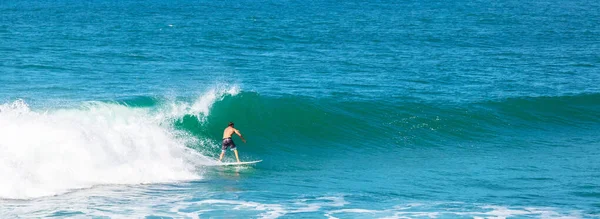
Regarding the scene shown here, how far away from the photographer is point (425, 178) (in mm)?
18375

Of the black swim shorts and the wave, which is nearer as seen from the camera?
the wave

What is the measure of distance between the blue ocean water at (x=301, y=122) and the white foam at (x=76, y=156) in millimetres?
47

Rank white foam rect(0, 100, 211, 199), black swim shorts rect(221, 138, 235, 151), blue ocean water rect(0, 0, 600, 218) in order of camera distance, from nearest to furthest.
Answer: blue ocean water rect(0, 0, 600, 218), white foam rect(0, 100, 211, 199), black swim shorts rect(221, 138, 235, 151)

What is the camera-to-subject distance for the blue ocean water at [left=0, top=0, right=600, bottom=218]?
→ 15.5m

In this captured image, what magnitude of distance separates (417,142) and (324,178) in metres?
5.74

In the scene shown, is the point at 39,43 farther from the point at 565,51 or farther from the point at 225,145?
the point at 565,51

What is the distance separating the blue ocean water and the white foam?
0.15ft

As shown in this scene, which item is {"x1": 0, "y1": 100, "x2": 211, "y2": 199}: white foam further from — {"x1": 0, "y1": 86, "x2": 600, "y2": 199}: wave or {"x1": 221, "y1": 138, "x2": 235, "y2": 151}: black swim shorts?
{"x1": 221, "y1": 138, "x2": 235, "y2": 151}: black swim shorts

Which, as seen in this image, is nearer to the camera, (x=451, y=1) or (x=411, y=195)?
(x=411, y=195)

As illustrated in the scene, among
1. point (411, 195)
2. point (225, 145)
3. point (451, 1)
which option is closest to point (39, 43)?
point (225, 145)

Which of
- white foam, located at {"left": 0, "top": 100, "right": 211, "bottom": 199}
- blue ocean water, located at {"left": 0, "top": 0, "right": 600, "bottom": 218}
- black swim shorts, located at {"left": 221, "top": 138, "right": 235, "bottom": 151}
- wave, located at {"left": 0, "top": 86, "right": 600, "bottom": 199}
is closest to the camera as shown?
blue ocean water, located at {"left": 0, "top": 0, "right": 600, "bottom": 218}

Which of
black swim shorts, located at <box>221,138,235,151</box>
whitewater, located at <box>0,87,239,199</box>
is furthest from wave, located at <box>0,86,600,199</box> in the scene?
black swim shorts, located at <box>221,138,235,151</box>

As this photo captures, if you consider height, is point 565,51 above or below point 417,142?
above

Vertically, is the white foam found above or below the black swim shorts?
below
